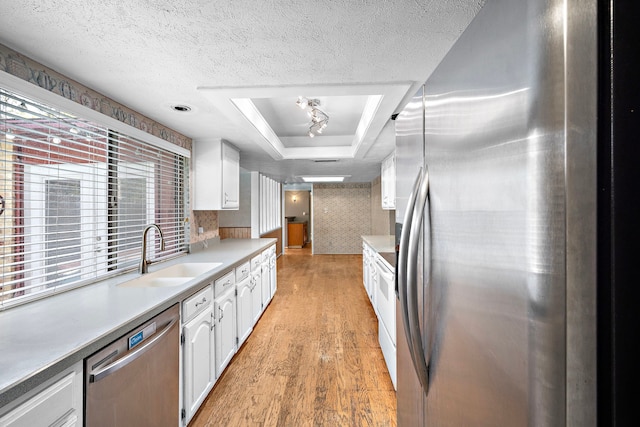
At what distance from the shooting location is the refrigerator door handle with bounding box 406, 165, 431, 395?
80 centimetres

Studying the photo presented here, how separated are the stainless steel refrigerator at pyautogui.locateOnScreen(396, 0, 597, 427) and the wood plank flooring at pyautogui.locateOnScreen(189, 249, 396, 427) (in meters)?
1.36

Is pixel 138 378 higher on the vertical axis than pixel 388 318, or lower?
higher

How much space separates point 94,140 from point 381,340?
2714 mm

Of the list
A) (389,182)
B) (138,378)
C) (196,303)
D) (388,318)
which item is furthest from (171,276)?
(389,182)

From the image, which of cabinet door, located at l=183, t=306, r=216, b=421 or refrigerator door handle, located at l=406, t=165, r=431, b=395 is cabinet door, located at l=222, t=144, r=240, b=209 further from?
refrigerator door handle, located at l=406, t=165, r=431, b=395

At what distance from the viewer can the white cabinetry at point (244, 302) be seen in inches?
103

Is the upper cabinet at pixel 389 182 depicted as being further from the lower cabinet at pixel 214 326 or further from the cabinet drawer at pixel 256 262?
the lower cabinet at pixel 214 326

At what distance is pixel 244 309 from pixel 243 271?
36 cm

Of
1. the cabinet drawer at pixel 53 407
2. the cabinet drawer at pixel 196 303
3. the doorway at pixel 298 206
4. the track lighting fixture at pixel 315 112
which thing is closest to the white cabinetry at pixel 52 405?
the cabinet drawer at pixel 53 407

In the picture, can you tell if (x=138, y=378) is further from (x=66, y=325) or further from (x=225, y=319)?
(x=225, y=319)

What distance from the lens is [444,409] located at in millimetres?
737

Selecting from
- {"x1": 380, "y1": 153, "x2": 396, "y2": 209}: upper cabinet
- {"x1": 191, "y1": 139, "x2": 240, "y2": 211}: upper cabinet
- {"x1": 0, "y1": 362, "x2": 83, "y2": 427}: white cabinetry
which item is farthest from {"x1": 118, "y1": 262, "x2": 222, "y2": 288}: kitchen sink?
{"x1": 380, "y1": 153, "x2": 396, "y2": 209}: upper cabinet

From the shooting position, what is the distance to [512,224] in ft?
1.60

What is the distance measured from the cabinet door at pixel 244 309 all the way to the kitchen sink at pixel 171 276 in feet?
1.18
